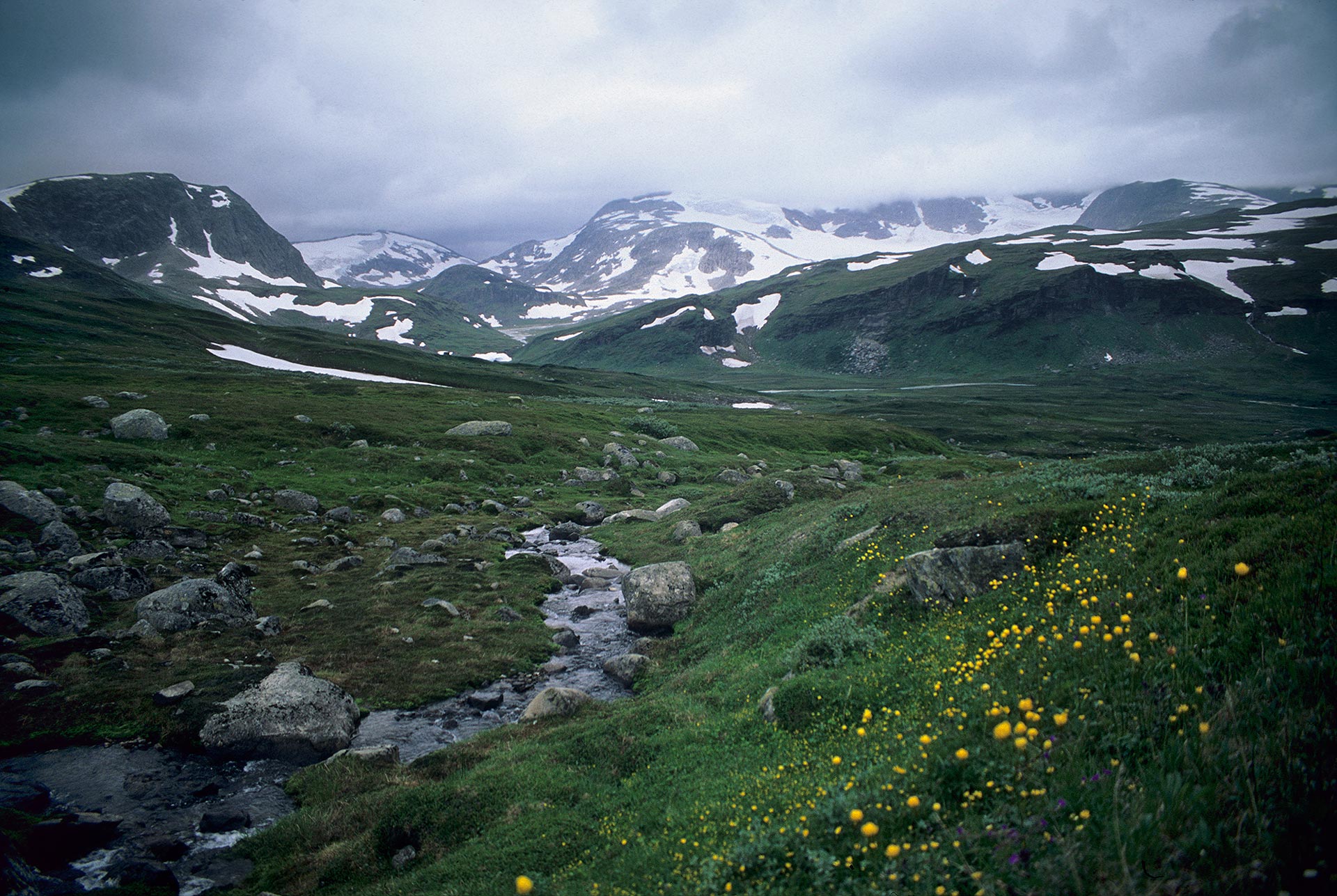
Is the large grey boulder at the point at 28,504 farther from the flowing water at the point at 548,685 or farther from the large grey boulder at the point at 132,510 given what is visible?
the flowing water at the point at 548,685

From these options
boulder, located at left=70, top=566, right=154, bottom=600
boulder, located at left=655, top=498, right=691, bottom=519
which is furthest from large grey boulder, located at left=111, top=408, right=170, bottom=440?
boulder, located at left=655, top=498, right=691, bottom=519

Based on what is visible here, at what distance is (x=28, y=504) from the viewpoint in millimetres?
25250

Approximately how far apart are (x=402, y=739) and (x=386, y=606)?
930cm

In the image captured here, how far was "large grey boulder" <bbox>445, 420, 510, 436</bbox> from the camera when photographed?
2383 inches

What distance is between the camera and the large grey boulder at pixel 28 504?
81.6 feet

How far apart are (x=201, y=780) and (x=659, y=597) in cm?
1437

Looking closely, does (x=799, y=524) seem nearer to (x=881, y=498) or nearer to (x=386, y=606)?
(x=881, y=498)

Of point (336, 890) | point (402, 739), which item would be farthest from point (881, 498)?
point (336, 890)

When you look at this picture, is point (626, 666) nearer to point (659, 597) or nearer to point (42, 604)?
point (659, 597)

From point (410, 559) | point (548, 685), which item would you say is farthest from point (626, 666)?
point (410, 559)

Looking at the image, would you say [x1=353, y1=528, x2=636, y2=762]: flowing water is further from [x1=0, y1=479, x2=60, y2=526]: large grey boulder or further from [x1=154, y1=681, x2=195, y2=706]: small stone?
[x1=0, y1=479, x2=60, y2=526]: large grey boulder

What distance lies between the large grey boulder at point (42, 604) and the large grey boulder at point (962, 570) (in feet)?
85.6

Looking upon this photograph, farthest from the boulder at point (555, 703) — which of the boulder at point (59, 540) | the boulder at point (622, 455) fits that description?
the boulder at point (622, 455)

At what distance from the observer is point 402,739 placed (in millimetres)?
16234
